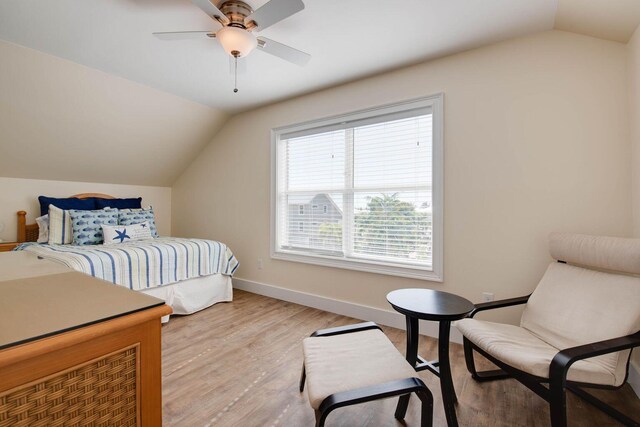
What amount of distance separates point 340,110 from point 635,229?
8.62 ft

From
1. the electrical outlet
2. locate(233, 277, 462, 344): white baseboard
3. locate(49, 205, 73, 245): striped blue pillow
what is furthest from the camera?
locate(49, 205, 73, 245): striped blue pillow

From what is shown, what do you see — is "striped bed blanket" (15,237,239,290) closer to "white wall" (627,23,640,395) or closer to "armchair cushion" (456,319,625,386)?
"armchair cushion" (456,319,625,386)

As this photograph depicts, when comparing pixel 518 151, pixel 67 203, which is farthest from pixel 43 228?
pixel 518 151

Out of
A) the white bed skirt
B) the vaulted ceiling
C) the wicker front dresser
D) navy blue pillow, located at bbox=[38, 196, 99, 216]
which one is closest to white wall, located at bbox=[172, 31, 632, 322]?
the vaulted ceiling

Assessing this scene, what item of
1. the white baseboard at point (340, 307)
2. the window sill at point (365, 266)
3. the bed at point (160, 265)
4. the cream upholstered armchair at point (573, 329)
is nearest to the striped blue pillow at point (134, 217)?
the bed at point (160, 265)

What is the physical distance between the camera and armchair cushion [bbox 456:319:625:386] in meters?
1.42

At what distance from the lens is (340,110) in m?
3.29

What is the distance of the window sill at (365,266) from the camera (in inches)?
108

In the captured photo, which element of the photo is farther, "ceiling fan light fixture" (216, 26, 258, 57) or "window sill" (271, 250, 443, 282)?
"window sill" (271, 250, 443, 282)

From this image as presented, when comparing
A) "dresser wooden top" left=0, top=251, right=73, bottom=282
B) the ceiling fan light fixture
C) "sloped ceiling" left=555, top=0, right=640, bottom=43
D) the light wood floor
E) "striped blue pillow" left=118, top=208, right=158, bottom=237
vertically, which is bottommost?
the light wood floor

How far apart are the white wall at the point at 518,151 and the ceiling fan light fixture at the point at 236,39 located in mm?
A: 1480

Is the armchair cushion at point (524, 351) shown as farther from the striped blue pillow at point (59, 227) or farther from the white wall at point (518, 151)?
the striped blue pillow at point (59, 227)

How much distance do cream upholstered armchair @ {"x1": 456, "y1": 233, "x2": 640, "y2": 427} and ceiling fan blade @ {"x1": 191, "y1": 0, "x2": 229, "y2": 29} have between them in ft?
8.21

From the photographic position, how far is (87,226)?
135 inches
